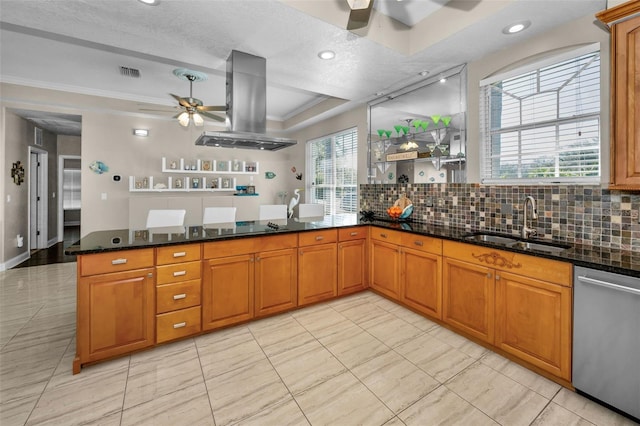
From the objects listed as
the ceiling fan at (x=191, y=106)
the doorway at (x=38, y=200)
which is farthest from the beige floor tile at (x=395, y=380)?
the doorway at (x=38, y=200)

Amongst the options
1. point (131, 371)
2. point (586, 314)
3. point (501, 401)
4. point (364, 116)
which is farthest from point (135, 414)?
point (364, 116)

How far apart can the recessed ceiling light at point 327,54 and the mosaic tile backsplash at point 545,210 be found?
191 cm

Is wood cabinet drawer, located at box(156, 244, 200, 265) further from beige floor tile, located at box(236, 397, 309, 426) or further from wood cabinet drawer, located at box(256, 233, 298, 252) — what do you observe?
beige floor tile, located at box(236, 397, 309, 426)

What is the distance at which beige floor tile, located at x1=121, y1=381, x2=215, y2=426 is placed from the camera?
1.65 metres

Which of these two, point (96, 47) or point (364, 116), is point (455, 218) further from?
point (96, 47)

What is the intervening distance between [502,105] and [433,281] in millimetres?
1915

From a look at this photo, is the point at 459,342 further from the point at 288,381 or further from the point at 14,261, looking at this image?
the point at 14,261

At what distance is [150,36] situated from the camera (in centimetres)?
257

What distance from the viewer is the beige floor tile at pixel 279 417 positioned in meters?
1.65

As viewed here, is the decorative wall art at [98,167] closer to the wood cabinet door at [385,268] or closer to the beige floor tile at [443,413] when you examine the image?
the wood cabinet door at [385,268]

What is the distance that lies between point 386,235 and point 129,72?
420 cm

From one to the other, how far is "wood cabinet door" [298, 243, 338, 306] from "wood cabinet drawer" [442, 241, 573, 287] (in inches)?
48.5

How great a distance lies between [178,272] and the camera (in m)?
2.39

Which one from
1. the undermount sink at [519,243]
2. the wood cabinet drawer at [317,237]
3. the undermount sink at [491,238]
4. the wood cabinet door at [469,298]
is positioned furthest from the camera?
the wood cabinet drawer at [317,237]
